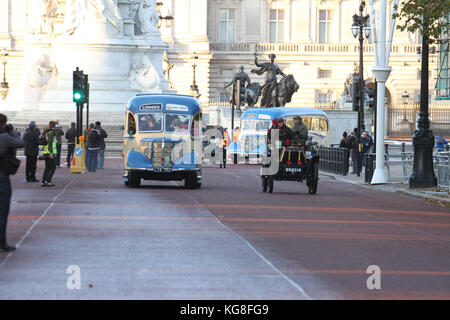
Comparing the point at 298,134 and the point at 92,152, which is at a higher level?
the point at 298,134

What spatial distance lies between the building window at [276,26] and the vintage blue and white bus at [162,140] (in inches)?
2931

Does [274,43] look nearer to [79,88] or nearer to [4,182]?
[79,88]

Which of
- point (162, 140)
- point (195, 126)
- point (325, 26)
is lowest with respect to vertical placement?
point (162, 140)

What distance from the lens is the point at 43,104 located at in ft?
213

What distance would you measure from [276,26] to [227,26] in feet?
14.7

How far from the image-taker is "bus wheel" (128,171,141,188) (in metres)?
31.3

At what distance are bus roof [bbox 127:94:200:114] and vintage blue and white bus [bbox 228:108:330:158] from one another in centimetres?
2215

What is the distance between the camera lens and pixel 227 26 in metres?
107

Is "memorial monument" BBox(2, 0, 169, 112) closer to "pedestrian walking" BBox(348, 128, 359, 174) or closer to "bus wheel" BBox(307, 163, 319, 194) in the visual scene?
"pedestrian walking" BBox(348, 128, 359, 174)

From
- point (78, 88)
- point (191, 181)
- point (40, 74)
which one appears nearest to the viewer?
point (191, 181)

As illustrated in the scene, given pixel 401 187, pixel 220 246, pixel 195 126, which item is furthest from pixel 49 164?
pixel 220 246

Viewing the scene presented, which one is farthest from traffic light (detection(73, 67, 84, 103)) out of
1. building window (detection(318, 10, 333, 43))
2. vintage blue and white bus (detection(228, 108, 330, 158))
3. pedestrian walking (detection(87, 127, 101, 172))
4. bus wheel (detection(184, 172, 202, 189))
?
building window (detection(318, 10, 333, 43))

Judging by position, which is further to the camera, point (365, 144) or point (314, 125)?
point (314, 125)
